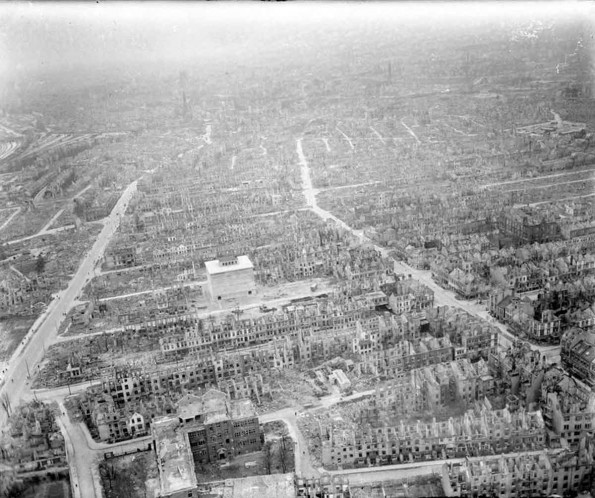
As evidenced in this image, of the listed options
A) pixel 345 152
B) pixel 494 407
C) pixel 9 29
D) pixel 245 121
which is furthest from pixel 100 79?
pixel 494 407

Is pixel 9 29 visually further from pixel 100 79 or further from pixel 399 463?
pixel 399 463

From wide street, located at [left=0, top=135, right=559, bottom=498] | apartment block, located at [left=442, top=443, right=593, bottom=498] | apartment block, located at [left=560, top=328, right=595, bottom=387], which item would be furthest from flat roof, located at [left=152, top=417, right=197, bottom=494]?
apartment block, located at [left=560, top=328, right=595, bottom=387]

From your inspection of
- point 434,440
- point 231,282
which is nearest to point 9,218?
point 231,282

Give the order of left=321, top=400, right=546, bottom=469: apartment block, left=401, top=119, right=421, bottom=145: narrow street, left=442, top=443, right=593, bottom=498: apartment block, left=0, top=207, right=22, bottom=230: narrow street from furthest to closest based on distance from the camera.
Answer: left=401, top=119, right=421, bottom=145: narrow street → left=0, top=207, right=22, bottom=230: narrow street → left=321, top=400, right=546, bottom=469: apartment block → left=442, top=443, right=593, bottom=498: apartment block

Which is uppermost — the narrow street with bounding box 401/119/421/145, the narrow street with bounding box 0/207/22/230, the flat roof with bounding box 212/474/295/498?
the narrow street with bounding box 401/119/421/145

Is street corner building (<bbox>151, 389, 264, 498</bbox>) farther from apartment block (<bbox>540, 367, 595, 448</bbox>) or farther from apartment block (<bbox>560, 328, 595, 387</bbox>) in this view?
apartment block (<bbox>560, 328, 595, 387</bbox>)
